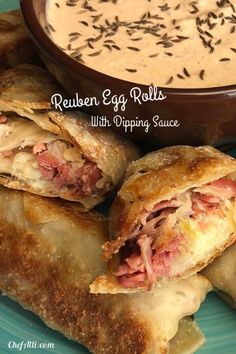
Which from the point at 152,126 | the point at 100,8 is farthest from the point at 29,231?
the point at 100,8

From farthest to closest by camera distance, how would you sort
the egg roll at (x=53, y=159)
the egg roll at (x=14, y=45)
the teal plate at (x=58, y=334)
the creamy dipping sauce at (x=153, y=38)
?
the egg roll at (x=14, y=45) < the egg roll at (x=53, y=159) < the creamy dipping sauce at (x=153, y=38) < the teal plate at (x=58, y=334)

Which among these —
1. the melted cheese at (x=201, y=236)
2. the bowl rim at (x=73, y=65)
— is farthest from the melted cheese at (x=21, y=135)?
the melted cheese at (x=201, y=236)

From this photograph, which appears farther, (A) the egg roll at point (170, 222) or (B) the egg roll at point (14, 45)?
(B) the egg roll at point (14, 45)

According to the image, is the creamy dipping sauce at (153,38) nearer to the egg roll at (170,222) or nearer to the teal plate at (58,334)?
the egg roll at (170,222)

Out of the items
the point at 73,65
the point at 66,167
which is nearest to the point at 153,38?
the point at 73,65

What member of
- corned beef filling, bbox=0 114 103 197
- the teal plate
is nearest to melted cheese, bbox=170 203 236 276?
the teal plate

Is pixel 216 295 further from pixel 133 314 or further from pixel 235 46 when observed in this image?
pixel 235 46

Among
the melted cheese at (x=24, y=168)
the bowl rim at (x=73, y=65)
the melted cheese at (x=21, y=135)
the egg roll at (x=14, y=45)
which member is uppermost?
the bowl rim at (x=73, y=65)

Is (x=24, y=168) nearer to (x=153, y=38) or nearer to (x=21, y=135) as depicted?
(x=21, y=135)
